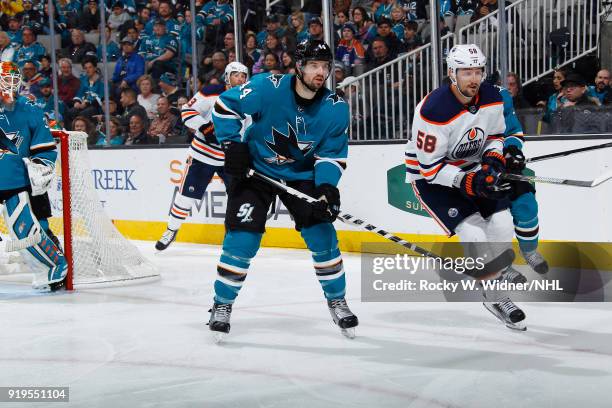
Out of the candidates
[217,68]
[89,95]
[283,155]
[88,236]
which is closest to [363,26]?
[217,68]

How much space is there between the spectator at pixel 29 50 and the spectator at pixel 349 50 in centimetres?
349

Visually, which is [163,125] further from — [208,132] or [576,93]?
[576,93]

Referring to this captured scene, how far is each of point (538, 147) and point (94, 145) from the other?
3741 millimetres

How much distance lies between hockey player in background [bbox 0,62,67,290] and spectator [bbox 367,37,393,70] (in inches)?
92.6

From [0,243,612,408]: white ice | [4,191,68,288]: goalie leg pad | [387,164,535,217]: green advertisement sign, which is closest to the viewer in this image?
[0,243,612,408]: white ice

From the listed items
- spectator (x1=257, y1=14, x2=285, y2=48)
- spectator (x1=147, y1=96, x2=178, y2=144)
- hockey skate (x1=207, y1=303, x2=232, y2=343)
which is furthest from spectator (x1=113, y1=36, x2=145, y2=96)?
hockey skate (x1=207, y1=303, x2=232, y2=343)

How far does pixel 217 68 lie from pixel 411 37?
5.25 ft

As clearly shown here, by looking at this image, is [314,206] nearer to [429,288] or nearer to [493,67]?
[429,288]

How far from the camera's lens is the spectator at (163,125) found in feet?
23.1

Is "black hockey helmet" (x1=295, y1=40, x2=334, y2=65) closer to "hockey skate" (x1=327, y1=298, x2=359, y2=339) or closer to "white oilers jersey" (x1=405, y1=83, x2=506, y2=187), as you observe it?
"white oilers jersey" (x1=405, y1=83, x2=506, y2=187)

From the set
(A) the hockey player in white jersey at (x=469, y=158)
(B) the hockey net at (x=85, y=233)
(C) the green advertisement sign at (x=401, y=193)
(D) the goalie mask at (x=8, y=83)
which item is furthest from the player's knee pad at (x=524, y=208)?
(D) the goalie mask at (x=8, y=83)

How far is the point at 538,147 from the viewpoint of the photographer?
4930 mm

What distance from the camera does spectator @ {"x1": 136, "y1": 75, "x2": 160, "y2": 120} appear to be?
7415mm

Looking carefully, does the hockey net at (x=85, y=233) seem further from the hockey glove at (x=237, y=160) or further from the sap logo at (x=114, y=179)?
the sap logo at (x=114, y=179)
